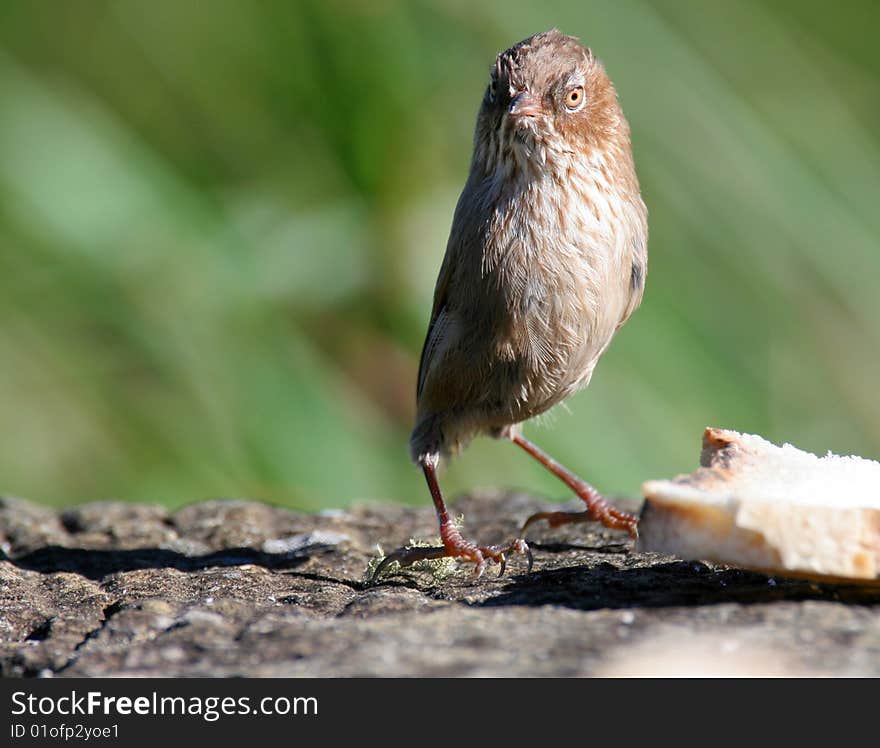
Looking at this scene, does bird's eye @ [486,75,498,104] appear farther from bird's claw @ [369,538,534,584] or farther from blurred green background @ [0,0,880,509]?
blurred green background @ [0,0,880,509]

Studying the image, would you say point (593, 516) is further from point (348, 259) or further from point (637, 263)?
point (348, 259)

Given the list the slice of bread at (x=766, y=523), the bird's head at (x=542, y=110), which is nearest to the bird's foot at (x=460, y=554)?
the slice of bread at (x=766, y=523)

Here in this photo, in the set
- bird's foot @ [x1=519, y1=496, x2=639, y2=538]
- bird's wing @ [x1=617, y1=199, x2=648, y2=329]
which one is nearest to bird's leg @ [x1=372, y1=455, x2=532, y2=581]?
bird's foot @ [x1=519, y1=496, x2=639, y2=538]

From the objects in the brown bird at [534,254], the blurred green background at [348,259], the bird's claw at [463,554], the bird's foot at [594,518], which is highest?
the blurred green background at [348,259]

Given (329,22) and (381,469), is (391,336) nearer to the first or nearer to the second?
(381,469)

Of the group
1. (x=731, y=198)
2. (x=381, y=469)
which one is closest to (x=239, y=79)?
(x=381, y=469)

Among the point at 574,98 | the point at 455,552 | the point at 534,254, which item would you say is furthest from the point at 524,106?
the point at 455,552

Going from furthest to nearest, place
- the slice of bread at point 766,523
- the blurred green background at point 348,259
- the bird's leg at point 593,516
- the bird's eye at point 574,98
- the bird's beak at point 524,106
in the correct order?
the blurred green background at point 348,259 → the bird's leg at point 593,516 → the bird's eye at point 574,98 → the bird's beak at point 524,106 → the slice of bread at point 766,523

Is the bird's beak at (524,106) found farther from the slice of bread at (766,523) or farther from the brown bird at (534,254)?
the slice of bread at (766,523)
